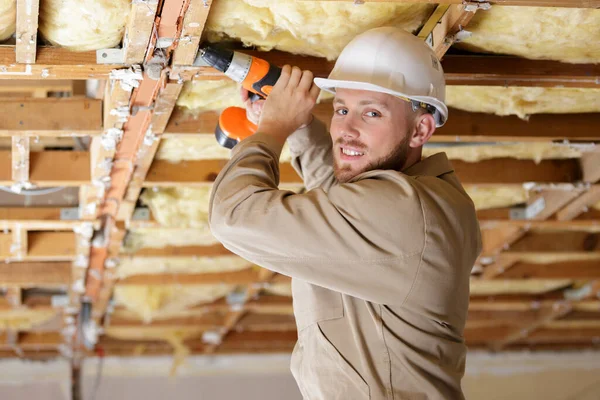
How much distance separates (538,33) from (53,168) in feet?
5.42

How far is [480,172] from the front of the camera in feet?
9.59

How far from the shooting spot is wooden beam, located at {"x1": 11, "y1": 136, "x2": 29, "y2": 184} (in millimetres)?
2488

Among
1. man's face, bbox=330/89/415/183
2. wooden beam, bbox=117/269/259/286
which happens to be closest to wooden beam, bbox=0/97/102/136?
man's face, bbox=330/89/415/183

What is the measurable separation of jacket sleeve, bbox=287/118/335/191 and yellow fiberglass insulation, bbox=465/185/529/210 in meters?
1.33

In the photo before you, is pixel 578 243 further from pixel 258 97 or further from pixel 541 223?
pixel 258 97

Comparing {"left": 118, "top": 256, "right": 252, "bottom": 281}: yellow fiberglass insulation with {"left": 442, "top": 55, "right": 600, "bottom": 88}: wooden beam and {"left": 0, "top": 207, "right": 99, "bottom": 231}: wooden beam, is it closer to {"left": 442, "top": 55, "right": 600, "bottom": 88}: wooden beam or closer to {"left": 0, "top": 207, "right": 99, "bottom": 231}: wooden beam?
{"left": 0, "top": 207, "right": 99, "bottom": 231}: wooden beam

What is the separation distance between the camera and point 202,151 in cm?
277

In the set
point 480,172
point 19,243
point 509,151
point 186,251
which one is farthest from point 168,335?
point 509,151

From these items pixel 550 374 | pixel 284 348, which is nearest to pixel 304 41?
pixel 284 348

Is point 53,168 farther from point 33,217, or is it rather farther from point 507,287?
point 507,287

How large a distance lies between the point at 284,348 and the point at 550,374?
2.06 metres

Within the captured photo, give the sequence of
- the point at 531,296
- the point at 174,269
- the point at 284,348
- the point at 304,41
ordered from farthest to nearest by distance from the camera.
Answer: the point at 284,348, the point at 531,296, the point at 174,269, the point at 304,41

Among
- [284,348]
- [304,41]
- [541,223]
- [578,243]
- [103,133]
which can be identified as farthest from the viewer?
[284,348]

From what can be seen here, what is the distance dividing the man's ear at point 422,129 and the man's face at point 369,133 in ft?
0.08
